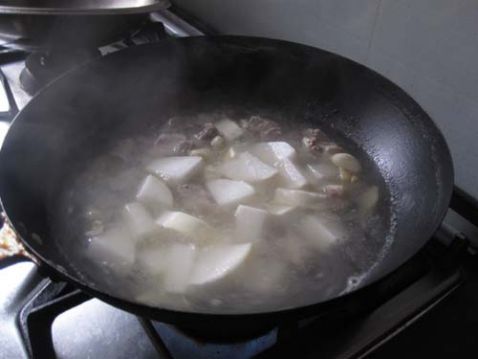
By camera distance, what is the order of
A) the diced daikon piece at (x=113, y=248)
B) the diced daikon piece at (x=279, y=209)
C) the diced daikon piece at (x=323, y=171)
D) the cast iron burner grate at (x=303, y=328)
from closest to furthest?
the cast iron burner grate at (x=303, y=328) < the diced daikon piece at (x=113, y=248) < the diced daikon piece at (x=279, y=209) < the diced daikon piece at (x=323, y=171)

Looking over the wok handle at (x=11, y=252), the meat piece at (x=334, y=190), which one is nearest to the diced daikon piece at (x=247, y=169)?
the meat piece at (x=334, y=190)

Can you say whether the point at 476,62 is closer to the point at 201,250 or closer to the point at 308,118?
the point at 308,118

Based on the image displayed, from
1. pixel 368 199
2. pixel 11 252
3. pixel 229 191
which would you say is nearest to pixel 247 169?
pixel 229 191

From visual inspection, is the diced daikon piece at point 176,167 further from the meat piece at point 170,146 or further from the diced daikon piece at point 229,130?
the diced daikon piece at point 229,130

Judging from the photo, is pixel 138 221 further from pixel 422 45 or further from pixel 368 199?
pixel 422 45

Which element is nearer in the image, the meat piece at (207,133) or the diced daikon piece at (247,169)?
the diced daikon piece at (247,169)

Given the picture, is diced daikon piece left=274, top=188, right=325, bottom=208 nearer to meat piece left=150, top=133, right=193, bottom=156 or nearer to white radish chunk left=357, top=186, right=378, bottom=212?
white radish chunk left=357, top=186, right=378, bottom=212
